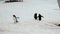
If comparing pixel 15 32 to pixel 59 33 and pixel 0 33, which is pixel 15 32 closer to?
pixel 0 33

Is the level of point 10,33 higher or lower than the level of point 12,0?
lower

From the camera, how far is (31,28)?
1.16 meters

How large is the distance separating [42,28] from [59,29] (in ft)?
0.43

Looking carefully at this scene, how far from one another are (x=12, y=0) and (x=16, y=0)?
3.4 inches

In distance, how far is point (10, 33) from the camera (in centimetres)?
102

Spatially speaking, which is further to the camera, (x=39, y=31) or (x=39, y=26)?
Answer: (x=39, y=26)

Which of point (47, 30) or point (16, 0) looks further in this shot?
point (16, 0)

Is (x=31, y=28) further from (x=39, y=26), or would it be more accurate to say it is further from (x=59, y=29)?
(x=59, y=29)

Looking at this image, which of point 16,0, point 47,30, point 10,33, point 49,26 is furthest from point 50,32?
point 16,0

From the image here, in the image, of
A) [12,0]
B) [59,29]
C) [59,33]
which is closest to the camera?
[59,33]

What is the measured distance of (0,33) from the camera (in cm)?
103

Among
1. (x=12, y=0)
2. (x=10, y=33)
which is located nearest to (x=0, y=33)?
(x=10, y=33)

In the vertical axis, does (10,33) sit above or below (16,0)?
below

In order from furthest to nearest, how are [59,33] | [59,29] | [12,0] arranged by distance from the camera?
[12,0], [59,29], [59,33]
